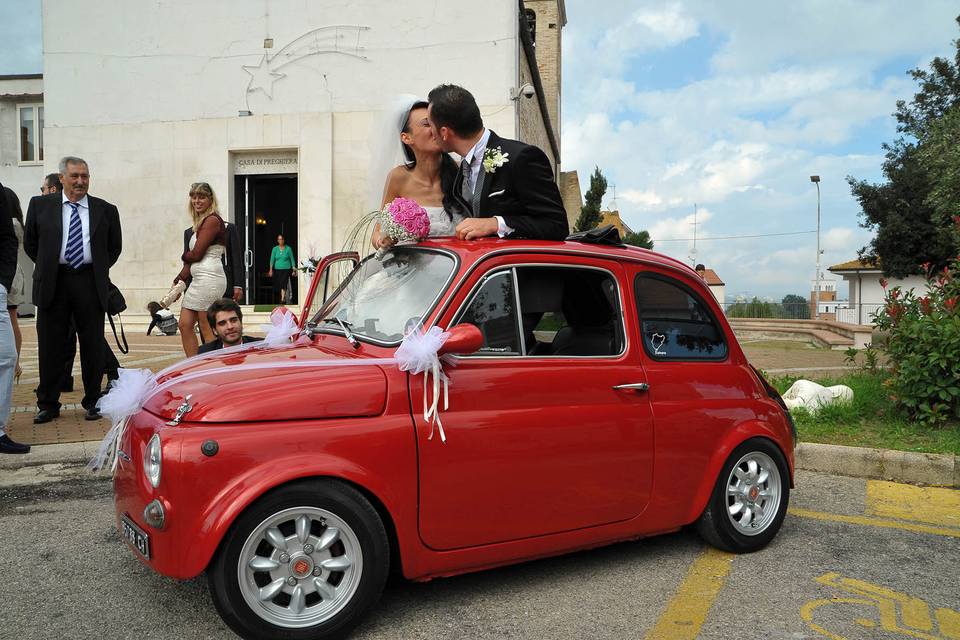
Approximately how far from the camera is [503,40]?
18578mm

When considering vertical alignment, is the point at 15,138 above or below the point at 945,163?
above

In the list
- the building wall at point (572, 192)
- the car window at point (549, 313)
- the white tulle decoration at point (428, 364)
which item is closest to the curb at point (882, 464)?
the car window at point (549, 313)

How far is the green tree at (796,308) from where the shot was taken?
1309 inches

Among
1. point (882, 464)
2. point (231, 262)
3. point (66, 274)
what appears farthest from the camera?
point (231, 262)

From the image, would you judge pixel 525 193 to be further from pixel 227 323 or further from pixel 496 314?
pixel 227 323

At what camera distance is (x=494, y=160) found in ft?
13.2

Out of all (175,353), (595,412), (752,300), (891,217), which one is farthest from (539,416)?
(891,217)

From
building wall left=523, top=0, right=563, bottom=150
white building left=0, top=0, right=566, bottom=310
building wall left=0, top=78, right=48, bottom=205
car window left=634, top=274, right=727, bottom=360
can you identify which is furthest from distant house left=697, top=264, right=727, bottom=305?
building wall left=0, top=78, right=48, bottom=205

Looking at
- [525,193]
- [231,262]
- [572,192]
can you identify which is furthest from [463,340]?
[572,192]

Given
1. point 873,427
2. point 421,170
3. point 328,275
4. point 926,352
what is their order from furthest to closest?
point 873,427 → point 926,352 → point 328,275 → point 421,170

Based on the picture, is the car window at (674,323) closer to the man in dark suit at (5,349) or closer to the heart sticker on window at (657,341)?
the heart sticker on window at (657,341)

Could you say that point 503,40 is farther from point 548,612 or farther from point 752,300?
point 752,300

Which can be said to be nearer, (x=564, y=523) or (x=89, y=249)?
(x=564, y=523)

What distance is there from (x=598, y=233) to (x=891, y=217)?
35493 millimetres
